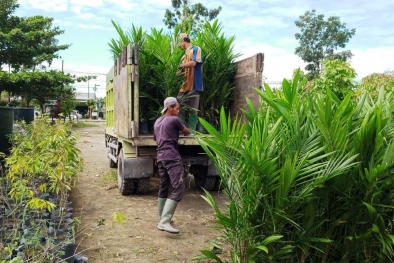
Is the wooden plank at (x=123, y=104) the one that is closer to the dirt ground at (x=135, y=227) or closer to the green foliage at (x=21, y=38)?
the dirt ground at (x=135, y=227)

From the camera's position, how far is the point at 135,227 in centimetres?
489

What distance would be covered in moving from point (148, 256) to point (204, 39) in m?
3.77

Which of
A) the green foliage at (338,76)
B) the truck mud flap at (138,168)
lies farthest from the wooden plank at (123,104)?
the green foliage at (338,76)

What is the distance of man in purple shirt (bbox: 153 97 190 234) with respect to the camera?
4535 millimetres

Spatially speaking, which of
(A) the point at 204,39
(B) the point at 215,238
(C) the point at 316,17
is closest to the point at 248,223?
(B) the point at 215,238

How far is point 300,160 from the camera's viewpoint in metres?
2.69

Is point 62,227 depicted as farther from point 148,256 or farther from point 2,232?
point 148,256

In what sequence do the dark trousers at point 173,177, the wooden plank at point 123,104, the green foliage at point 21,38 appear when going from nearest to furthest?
the dark trousers at point 173,177
the wooden plank at point 123,104
the green foliage at point 21,38

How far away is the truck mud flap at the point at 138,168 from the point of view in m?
5.93

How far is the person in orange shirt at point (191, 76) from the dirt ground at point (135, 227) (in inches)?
55.1

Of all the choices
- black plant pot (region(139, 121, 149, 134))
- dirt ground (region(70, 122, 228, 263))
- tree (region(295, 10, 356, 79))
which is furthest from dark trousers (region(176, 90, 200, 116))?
tree (region(295, 10, 356, 79))

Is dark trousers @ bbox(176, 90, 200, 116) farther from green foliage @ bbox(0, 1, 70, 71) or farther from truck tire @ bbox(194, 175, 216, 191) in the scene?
green foliage @ bbox(0, 1, 70, 71)

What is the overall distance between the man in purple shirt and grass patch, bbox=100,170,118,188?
283 centimetres

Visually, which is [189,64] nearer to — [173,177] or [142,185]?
[173,177]
